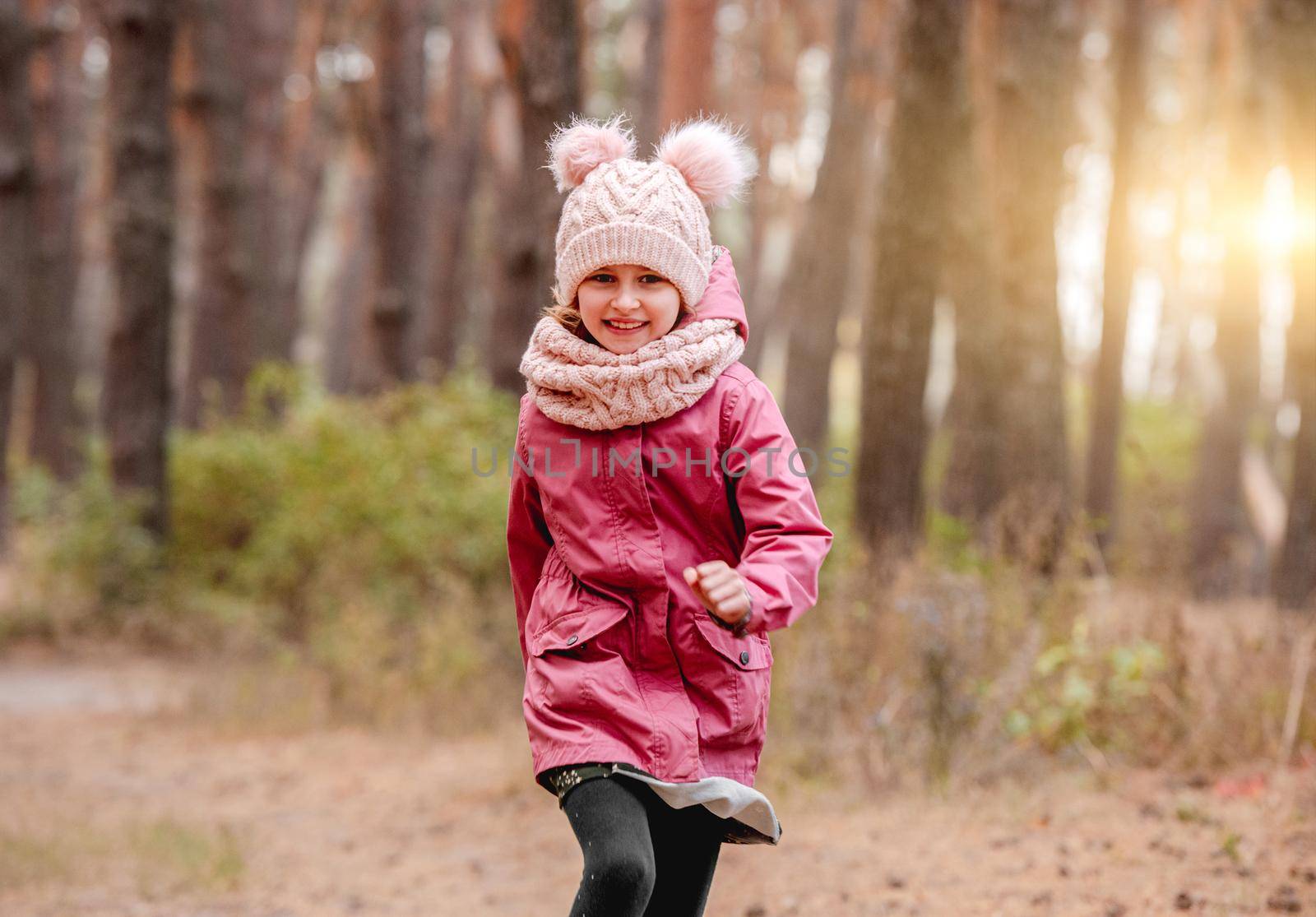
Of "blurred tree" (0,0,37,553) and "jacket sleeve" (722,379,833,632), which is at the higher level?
"blurred tree" (0,0,37,553)

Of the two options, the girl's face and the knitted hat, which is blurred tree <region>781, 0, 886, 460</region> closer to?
the knitted hat

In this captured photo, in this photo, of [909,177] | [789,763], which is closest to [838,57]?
[909,177]

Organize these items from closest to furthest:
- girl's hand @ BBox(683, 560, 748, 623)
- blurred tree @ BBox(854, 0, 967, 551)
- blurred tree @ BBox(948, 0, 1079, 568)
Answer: girl's hand @ BBox(683, 560, 748, 623) < blurred tree @ BBox(854, 0, 967, 551) < blurred tree @ BBox(948, 0, 1079, 568)

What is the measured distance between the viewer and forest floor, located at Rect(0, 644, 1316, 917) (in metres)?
4.70

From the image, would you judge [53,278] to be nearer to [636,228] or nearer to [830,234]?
[830,234]

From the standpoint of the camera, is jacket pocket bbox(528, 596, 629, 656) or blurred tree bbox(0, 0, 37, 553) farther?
blurred tree bbox(0, 0, 37, 553)

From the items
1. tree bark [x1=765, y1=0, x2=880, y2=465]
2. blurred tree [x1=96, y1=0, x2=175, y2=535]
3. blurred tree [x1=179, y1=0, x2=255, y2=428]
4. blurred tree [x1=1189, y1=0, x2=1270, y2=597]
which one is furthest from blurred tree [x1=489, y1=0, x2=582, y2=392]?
blurred tree [x1=1189, y1=0, x2=1270, y2=597]

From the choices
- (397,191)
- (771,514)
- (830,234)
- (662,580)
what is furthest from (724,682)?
(830,234)

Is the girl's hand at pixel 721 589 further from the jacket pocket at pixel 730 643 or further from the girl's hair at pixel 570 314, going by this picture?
the girl's hair at pixel 570 314

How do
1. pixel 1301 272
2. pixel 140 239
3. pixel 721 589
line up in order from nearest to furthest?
pixel 721 589 → pixel 1301 272 → pixel 140 239

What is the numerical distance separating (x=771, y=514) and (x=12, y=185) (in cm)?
→ 1156

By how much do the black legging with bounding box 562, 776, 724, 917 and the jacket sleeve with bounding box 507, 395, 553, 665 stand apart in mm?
407

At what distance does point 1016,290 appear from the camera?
29.8ft

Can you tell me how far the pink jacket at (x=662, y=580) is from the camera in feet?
9.41
